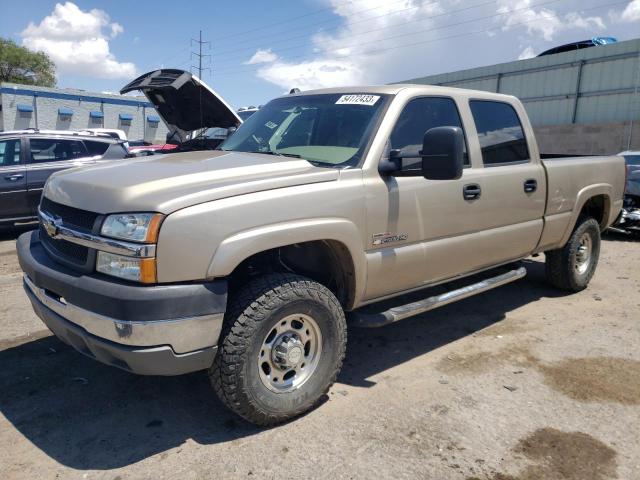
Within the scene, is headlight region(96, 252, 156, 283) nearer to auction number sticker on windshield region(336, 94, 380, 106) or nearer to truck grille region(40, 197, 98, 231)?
truck grille region(40, 197, 98, 231)

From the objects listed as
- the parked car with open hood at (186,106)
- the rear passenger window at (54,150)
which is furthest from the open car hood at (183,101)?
the rear passenger window at (54,150)

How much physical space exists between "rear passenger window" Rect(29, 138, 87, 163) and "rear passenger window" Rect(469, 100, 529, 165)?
7.56m

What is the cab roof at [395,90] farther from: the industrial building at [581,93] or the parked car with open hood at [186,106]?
the industrial building at [581,93]

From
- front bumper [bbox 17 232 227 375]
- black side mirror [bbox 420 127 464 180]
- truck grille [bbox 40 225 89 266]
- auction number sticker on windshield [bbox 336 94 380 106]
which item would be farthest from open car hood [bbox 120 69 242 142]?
front bumper [bbox 17 232 227 375]

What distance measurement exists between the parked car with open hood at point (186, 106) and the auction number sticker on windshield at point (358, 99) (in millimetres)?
4913

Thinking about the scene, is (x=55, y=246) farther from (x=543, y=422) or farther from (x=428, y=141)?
(x=543, y=422)

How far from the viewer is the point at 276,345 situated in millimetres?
3021

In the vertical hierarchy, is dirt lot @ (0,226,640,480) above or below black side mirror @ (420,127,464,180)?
below

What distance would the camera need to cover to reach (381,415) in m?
3.21

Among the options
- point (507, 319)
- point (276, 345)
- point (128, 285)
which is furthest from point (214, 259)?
point (507, 319)

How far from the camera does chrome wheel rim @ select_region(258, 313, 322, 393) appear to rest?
3.01m

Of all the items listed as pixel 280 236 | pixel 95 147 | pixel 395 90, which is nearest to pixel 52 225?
pixel 280 236

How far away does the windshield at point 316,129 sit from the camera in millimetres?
3512

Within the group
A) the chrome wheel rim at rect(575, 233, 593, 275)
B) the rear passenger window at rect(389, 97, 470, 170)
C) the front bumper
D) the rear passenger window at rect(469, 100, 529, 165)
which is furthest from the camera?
the chrome wheel rim at rect(575, 233, 593, 275)
